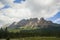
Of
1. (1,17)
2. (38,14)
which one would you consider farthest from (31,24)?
(1,17)

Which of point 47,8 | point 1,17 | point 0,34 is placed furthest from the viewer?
point 47,8

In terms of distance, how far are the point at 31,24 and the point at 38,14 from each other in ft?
126

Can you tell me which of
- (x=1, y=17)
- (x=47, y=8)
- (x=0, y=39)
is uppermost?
(x=47, y=8)

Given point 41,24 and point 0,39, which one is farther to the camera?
point 41,24

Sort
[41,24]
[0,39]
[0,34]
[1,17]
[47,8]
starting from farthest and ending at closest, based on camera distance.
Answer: [41,24], [47,8], [1,17], [0,34], [0,39]

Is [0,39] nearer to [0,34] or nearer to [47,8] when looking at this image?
[0,34]

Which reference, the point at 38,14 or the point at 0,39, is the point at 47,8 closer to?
the point at 38,14

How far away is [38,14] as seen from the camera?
91.3 metres

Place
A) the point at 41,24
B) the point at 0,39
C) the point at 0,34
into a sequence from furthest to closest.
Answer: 1. the point at 41,24
2. the point at 0,34
3. the point at 0,39

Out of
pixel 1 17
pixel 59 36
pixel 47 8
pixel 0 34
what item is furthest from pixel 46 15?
pixel 0 34

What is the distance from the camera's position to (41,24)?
127 meters

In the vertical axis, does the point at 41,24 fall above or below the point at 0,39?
above

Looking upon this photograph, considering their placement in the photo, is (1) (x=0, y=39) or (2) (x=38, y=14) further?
(2) (x=38, y=14)

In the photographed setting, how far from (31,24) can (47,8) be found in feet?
133
